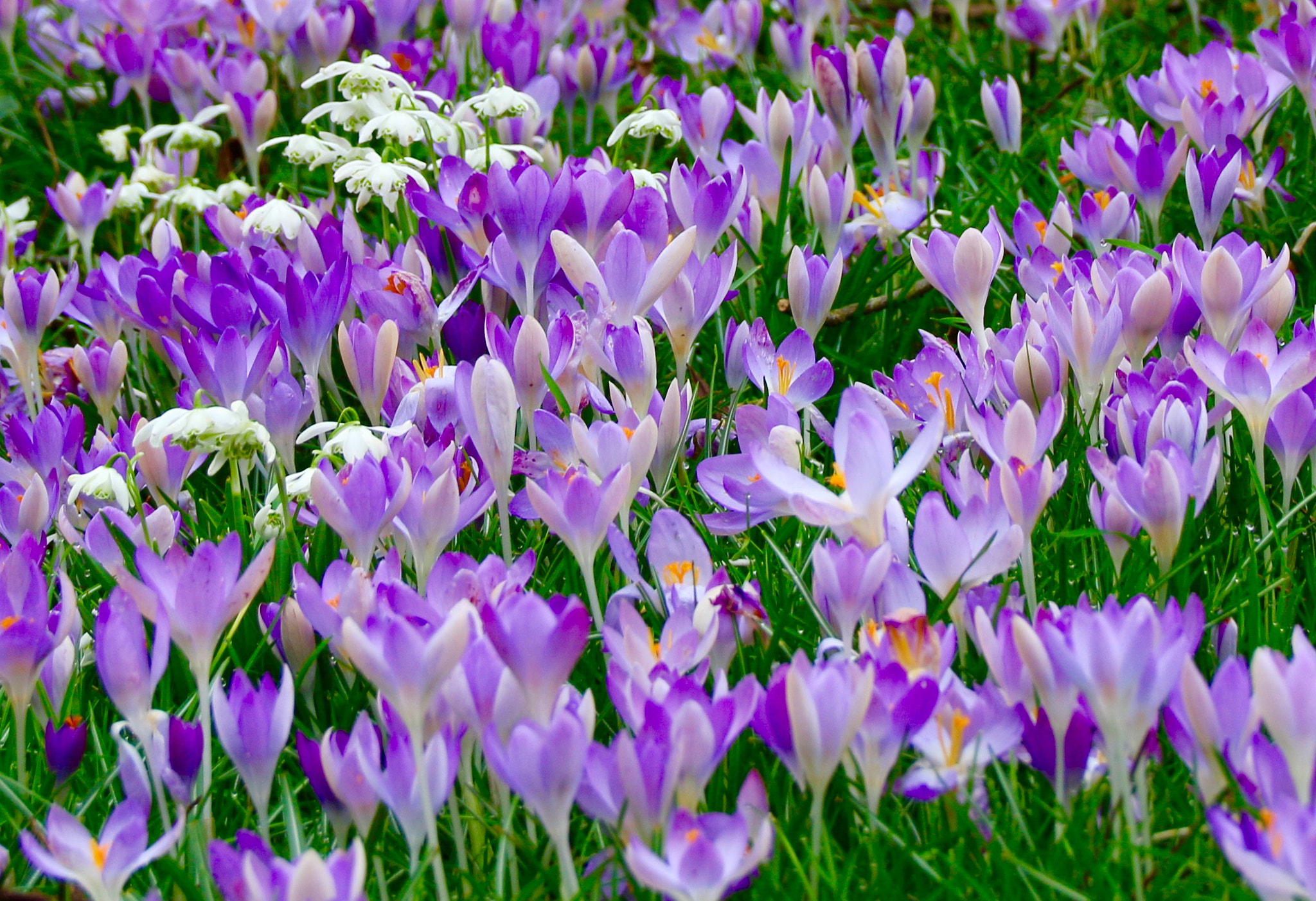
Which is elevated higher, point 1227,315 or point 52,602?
point 1227,315

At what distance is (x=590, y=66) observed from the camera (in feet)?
11.5

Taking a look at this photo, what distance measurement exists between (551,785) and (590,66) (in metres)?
2.69

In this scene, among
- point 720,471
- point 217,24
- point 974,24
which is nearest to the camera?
point 720,471

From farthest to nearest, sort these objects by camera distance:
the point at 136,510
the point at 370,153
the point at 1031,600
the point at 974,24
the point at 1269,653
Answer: the point at 974,24 < the point at 370,153 < the point at 136,510 < the point at 1031,600 < the point at 1269,653

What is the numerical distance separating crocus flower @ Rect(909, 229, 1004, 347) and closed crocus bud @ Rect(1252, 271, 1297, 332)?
1.31ft

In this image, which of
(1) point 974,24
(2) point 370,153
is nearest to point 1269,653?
(2) point 370,153

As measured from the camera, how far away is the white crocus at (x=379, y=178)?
7.91 ft

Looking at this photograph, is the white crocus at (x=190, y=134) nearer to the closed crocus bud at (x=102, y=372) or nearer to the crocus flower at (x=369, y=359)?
the closed crocus bud at (x=102, y=372)

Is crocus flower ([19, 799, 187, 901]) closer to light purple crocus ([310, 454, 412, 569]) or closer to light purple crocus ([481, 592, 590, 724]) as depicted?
light purple crocus ([481, 592, 590, 724])

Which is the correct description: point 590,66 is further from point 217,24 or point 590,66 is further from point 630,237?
point 630,237

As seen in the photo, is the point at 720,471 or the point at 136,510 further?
the point at 136,510

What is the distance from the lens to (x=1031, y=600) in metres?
1.52

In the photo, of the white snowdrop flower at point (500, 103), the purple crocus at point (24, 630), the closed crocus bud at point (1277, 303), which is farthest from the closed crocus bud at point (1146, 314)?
the purple crocus at point (24, 630)

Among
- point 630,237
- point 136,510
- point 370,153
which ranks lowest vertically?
point 136,510
